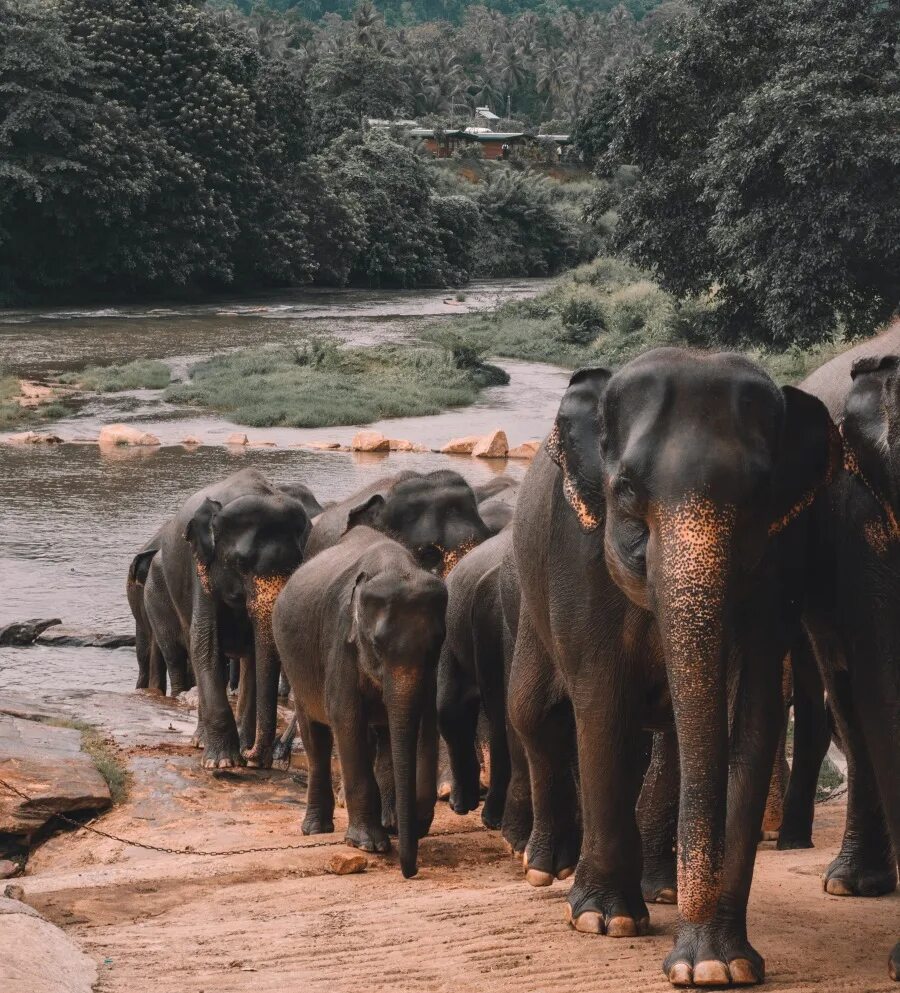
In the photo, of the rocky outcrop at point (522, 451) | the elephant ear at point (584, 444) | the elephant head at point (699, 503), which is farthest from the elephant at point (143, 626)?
the rocky outcrop at point (522, 451)

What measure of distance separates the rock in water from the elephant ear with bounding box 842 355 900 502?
2977 millimetres

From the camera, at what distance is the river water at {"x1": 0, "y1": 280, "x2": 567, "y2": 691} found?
15258 millimetres

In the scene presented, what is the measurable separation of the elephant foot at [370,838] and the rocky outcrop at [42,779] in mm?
1691

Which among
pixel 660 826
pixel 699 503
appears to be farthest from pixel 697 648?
pixel 660 826

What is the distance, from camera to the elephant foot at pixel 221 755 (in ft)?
30.2

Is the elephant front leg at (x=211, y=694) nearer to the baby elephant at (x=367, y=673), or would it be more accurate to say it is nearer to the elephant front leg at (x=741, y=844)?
the baby elephant at (x=367, y=673)

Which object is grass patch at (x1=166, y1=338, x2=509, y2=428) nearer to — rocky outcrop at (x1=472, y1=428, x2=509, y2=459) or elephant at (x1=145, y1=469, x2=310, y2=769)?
rocky outcrop at (x1=472, y1=428, x2=509, y2=459)

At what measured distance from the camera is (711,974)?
4.47 metres

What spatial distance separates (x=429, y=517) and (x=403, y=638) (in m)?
2.19

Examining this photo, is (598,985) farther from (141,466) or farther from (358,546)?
(141,466)

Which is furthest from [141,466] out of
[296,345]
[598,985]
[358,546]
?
[598,985]

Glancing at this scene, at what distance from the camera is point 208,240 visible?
5075 centimetres

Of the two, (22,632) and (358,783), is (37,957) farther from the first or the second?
(22,632)

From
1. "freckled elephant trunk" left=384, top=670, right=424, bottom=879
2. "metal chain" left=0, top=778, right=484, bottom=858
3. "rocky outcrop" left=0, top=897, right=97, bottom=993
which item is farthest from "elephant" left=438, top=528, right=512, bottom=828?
"rocky outcrop" left=0, top=897, right=97, bottom=993
